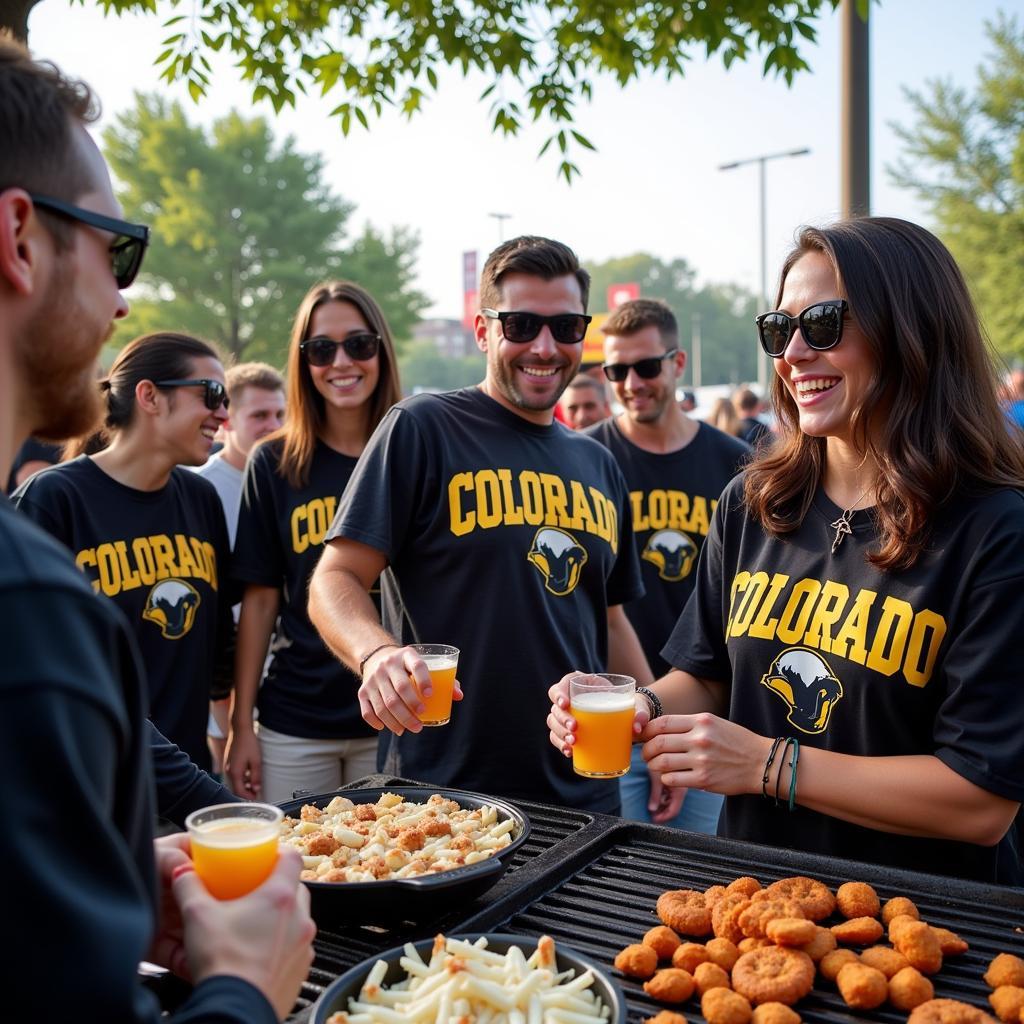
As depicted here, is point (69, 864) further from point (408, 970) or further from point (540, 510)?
point (540, 510)

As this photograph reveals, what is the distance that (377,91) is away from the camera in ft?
21.6

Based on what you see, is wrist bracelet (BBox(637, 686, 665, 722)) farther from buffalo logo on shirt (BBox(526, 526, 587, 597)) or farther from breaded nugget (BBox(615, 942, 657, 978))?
breaded nugget (BBox(615, 942, 657, 978))

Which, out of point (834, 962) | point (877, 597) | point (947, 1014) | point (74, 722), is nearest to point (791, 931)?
point (834, 962)

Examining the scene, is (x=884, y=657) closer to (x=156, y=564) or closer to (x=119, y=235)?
(x=119, y=235)

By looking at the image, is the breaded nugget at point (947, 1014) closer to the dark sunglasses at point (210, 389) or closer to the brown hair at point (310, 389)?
the brown hair at point (310, 389)

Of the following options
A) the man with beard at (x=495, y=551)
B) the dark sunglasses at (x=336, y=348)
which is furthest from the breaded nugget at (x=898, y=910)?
the dark sunglasses at (x=336, y=348)

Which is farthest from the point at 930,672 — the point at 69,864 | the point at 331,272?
the point at 331,272

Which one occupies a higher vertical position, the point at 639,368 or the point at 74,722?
the point at 639,368

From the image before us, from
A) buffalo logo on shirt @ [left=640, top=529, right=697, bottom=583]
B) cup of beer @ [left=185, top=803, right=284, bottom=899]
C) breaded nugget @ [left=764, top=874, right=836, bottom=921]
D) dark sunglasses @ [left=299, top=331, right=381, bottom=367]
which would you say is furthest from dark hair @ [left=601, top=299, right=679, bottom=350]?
cup of beer @ [left=185, top=803, right=284, bottom=899]

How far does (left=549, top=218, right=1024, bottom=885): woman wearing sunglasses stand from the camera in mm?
2498

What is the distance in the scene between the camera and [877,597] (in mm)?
2711

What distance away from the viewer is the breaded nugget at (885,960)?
6.28 ft

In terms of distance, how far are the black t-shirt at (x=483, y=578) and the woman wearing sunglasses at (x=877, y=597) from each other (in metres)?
0.75

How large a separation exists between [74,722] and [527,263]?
3.32 meters
